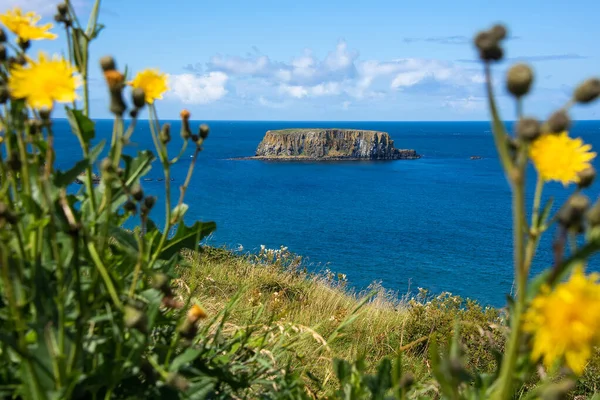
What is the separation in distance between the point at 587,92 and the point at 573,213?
0.16 meters

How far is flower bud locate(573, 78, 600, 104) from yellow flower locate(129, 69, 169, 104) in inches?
28.5

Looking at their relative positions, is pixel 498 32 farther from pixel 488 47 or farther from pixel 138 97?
pixel 138 97

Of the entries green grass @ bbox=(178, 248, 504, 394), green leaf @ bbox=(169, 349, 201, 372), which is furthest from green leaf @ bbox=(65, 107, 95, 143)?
green grass @ bbox=(178, 248, 504, 394)

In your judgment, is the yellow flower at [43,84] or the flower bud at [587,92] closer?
the flower bud at [587,92]

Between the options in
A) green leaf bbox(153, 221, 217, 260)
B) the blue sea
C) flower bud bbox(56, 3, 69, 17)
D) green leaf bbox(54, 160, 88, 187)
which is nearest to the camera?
green leaf bbox(54, 160, 88, 187)

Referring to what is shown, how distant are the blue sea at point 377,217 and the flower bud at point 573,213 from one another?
12.5 metres

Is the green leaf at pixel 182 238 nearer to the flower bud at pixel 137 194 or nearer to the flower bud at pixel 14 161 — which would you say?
the flower bud at pixel 137 194

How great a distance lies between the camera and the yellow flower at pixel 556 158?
2.20 feet

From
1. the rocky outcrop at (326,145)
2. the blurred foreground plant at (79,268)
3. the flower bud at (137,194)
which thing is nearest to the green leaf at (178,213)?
the blurred foreground plant at (79,268)

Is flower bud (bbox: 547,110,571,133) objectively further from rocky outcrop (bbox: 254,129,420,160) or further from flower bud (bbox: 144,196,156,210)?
rocky outcrop (bbox: 254,129,420,160)

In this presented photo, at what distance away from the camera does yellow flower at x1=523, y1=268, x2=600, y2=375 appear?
589 mm

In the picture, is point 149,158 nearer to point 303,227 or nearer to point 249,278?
point 249,278

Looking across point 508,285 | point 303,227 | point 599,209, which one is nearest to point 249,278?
point 599,209

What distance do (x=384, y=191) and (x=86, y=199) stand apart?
52.3 m
